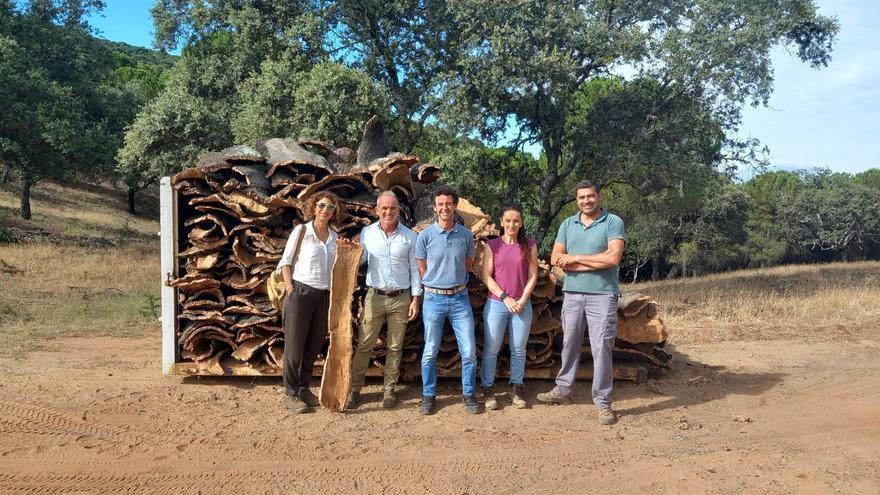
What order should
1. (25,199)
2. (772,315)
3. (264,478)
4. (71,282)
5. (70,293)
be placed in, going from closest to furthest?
1. (264,478)
2. (772,315)
3. (70,293)
4. (71,282)
5. (25,199)

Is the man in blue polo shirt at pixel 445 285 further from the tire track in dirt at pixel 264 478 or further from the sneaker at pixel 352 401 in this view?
the tire track in dirt at pixel 264 478

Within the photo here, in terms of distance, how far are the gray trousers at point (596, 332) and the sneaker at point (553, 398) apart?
19 cm

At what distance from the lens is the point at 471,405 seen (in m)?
5.22

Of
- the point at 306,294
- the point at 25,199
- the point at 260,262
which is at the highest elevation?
the point at 25,199

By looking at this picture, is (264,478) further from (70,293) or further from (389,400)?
(70,293)

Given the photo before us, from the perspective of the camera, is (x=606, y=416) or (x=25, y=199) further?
(x=25, y=199)

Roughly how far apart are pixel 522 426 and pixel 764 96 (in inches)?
414

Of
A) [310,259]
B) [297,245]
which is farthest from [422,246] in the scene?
[297,245]

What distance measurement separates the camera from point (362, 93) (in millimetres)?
11875

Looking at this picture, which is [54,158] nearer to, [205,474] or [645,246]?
[205,474]

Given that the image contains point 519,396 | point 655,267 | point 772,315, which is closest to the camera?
point 519,396

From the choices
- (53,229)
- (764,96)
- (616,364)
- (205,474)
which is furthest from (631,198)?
(53,229)

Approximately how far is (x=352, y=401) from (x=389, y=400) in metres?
0.34

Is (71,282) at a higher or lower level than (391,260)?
lower
